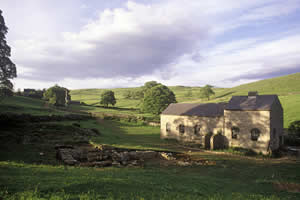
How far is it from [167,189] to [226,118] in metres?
24.1

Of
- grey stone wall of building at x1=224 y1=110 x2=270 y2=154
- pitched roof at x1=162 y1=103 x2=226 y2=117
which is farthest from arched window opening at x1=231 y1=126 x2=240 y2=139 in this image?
pitched roof at x1=162 y1=103 x2=226 y2=117

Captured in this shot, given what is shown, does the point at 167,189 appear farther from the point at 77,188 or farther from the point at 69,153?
the point at 69,153

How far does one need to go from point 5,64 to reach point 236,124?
119 ft

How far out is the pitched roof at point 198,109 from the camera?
33.9 metres

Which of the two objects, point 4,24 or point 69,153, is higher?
point 4,24

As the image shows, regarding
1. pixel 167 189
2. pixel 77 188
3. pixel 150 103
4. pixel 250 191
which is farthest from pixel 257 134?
pixel 150 103

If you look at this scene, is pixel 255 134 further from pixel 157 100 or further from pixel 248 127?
pixel 157 100

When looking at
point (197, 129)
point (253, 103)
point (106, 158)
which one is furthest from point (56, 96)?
point (253, 103)

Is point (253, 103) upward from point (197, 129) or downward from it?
upward

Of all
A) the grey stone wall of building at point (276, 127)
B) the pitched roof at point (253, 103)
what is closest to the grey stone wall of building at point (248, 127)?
the pitched roof at point (253, 103)

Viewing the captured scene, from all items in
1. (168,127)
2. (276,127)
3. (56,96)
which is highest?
(56,96)

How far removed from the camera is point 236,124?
30328 mm

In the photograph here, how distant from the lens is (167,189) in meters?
10.5

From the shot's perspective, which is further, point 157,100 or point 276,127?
point 157,100
